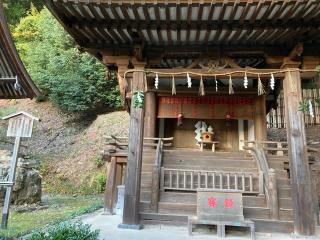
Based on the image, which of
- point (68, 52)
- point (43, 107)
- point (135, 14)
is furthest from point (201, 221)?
point (43, 107)

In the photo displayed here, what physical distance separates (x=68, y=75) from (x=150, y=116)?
47.1 feet

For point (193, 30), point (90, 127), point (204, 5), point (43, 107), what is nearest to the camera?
point (204, 5)

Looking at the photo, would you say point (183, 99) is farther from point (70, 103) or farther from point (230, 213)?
point (70, 103)

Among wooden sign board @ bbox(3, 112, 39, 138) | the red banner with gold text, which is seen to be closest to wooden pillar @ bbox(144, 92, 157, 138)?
the red banner with gold text

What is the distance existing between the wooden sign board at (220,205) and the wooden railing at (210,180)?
104 centimetres

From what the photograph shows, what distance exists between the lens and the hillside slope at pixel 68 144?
56.3 ft

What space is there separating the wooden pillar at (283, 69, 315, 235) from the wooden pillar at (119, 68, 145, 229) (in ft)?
10.7

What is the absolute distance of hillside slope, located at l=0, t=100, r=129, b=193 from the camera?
17.2 meters

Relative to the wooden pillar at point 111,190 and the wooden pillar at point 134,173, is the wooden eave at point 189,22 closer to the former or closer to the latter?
the wooden pillar at point 134,173

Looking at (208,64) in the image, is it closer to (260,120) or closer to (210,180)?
(210,180)

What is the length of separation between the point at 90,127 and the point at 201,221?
54.9 ft

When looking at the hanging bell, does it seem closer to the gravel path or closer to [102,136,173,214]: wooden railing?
[102,136,173,214]: wooden railing

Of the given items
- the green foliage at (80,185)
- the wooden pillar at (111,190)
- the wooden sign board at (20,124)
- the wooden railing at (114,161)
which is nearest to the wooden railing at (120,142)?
the wooden railing at (114,161)

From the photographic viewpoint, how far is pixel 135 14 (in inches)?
228
